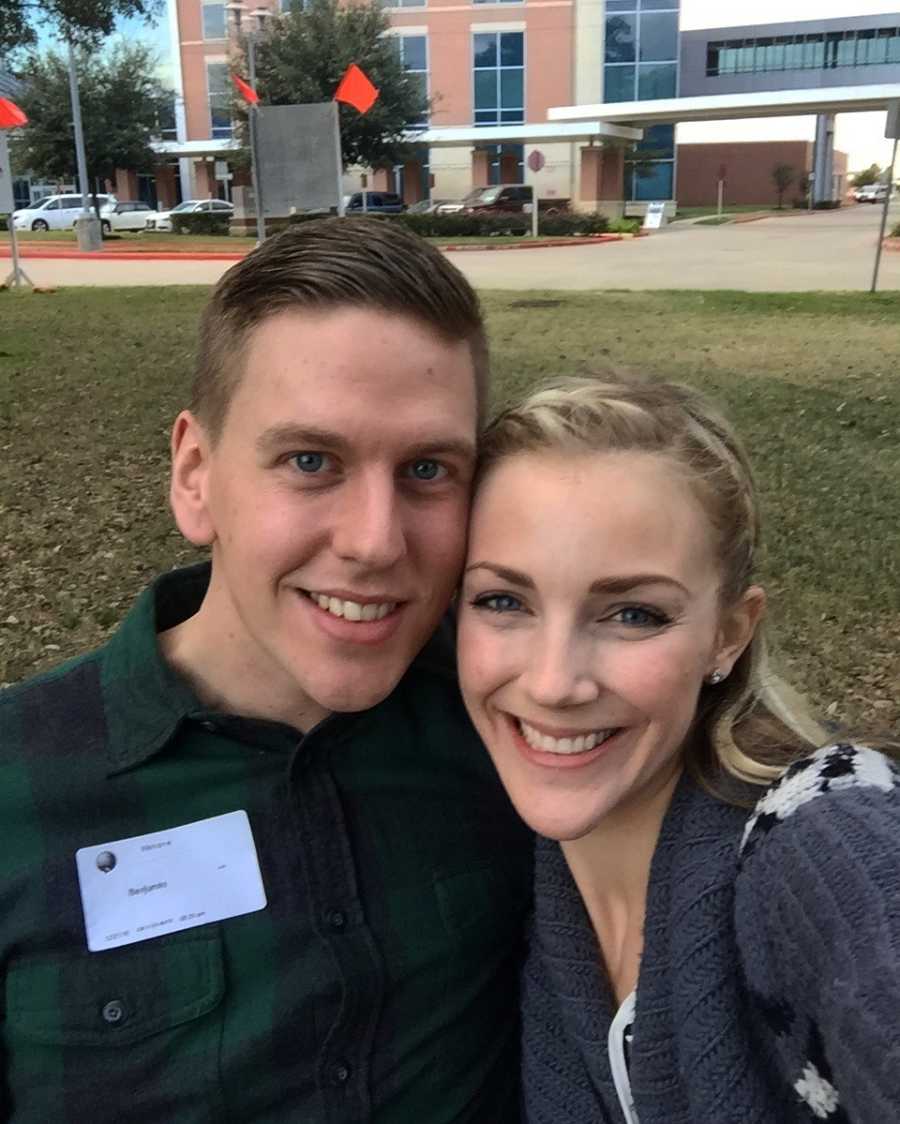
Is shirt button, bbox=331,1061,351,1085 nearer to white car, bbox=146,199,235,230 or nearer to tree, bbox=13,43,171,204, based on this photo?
white car, bbox=146,199,235,230

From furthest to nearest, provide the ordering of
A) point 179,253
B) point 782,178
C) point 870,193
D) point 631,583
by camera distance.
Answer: point 870,193, point 782,178, point 179,253, point 631,583

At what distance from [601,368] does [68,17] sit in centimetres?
1231

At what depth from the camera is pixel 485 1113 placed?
1853 millimetres

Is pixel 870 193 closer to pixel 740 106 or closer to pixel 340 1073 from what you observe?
pixel 740 106

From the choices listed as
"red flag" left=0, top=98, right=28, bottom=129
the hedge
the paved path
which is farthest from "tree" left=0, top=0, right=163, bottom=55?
the hedge

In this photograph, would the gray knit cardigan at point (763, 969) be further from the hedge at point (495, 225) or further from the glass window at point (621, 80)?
the glass window at point (621, 80)

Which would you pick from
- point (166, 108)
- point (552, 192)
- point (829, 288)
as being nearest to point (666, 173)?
point (552, 192)

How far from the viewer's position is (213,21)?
52.1 meters

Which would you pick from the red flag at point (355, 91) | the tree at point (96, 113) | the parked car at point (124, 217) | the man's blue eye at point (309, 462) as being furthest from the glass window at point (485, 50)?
the man's blue eye at point (309, 462)

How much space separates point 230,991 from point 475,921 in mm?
400

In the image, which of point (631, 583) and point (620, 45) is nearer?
point (631, 583)

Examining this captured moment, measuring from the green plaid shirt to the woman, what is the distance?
5.6 inches

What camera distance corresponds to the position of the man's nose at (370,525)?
1.59 meters

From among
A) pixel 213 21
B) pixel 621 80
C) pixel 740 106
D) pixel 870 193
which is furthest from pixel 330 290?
pixel 870 193
